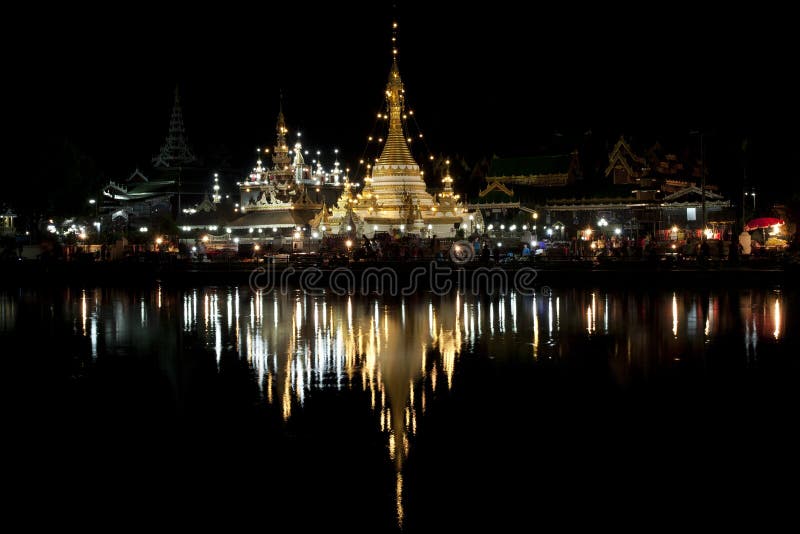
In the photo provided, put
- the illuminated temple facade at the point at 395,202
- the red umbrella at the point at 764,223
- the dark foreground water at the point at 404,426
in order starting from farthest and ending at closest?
the illuminated temple facade at the point at 395,202
the red umbrella at the point at 764,223
the dark foreground water at the point at 404,426

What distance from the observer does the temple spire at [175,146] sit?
260 ft

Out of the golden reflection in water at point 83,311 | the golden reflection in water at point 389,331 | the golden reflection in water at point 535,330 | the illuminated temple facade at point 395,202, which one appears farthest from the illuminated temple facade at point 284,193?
the golden reflection in water at point 535,330

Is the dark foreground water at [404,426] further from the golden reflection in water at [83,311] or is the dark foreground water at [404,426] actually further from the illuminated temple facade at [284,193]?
the illuminated temple facade at [284,193]

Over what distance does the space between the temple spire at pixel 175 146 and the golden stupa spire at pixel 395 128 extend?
113 feet

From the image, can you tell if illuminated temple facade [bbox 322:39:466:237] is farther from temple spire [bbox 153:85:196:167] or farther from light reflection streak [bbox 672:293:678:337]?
temple spire [bbox 153:85:196:167]

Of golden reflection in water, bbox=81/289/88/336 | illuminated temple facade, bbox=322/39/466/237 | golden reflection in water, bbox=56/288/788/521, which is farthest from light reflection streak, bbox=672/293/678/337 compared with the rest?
illuminated temple facade, bbox=322/39/466/237

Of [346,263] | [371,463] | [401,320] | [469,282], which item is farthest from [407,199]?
[371,463]

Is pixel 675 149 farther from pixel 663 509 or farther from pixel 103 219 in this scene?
pixel 663 509

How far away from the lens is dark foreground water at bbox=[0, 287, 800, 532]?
745 centimetres

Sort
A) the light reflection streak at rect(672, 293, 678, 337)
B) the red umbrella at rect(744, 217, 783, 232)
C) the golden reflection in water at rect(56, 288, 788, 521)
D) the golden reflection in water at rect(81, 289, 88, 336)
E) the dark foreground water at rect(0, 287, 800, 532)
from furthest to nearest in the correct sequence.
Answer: the red umbrella at rect(744, 217, 783, 232)
the golden reflection in water at rect(81, 289, 88, 336)
the light reflection streak at rect(672, 293, 678, 337)
the golden reflection in water at rect(56, 288, 788, 521)
the dark foreground water at rect(0, 287, 800, 532)

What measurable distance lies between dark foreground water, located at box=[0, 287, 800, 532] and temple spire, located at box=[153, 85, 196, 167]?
6376cm

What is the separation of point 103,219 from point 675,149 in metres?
39.9

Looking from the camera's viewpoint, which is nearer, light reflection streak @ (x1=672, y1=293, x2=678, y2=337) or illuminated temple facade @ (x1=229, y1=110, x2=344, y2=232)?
light reflection streak @ (x1=672, y1=293, x2=678, y2=337)

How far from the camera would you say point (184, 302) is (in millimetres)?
23344
